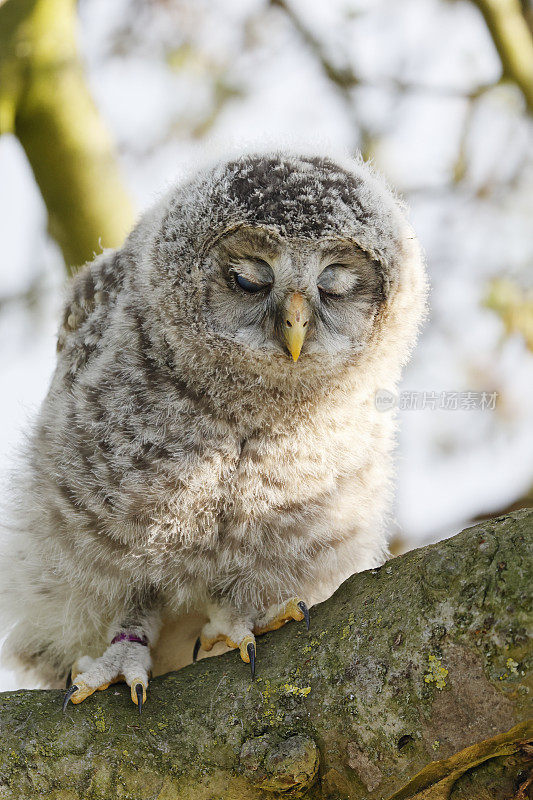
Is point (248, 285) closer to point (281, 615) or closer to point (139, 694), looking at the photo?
point (281, 615)

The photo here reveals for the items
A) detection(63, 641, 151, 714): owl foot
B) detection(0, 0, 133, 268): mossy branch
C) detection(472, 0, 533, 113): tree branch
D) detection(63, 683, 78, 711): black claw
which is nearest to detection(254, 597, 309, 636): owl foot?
detection(63, 641, 151, 714): owl foot

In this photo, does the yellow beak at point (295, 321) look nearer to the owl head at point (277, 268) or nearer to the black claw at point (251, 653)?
the owl head at point (277, 268)

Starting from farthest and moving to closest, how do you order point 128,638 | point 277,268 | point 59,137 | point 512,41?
point 512,41 < point 59,137 < point 128,638 < point 277,268

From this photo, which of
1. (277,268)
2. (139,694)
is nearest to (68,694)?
(139,694)

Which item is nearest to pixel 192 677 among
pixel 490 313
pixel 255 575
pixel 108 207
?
pixel 255 575

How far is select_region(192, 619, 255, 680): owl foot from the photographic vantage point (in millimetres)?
1938

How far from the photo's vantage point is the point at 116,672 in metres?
2.12

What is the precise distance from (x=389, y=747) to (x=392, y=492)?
1.32m

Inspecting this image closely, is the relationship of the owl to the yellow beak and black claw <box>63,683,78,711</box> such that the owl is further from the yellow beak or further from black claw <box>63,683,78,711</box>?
black claw <box>63,683,78,711</box>

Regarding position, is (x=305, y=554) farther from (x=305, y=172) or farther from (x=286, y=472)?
(x=305, y=172)

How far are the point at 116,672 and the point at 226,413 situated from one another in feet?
2.50

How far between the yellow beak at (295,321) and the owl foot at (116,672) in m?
0.92

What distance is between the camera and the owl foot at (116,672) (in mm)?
1951

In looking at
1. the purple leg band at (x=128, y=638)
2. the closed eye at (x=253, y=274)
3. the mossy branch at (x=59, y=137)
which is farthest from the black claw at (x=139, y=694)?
the mossy branch at (x=59, y=137)
